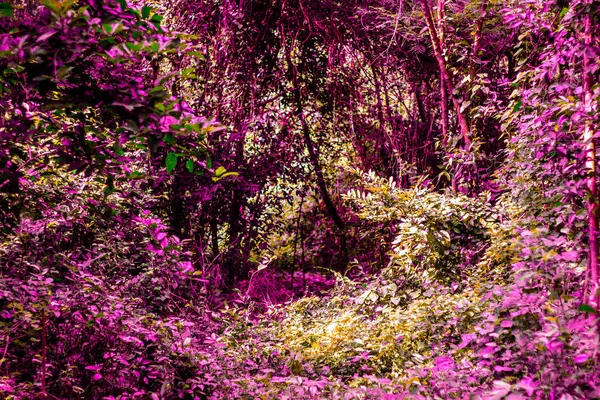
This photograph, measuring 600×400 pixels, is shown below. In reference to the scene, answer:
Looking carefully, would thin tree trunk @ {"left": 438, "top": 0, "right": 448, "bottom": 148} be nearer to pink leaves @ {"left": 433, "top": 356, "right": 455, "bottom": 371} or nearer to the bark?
the bark

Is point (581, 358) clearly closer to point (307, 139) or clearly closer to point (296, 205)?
point (307, 139)

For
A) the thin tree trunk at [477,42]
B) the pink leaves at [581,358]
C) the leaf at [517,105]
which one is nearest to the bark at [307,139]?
the thin tree trunk at [477,42]

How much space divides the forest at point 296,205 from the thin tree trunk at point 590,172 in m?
0.01

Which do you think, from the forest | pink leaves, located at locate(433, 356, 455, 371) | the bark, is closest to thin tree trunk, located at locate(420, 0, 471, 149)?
the forest

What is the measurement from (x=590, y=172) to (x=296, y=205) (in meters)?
5.08

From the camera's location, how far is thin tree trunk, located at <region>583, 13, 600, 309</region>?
237 cm

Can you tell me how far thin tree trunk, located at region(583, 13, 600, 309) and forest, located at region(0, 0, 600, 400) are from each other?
12 millimetres

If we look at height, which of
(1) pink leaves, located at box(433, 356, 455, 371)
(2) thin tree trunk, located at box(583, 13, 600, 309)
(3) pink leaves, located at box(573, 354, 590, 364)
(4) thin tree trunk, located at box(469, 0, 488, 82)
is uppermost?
(4) thin tree trunk, located at box(469, 0, 488, 82)

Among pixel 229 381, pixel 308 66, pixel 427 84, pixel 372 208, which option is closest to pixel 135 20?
pixel 229 381

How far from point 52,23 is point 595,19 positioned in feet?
7.03

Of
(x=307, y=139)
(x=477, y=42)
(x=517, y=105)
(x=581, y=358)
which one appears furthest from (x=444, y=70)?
(x=581, y=358)

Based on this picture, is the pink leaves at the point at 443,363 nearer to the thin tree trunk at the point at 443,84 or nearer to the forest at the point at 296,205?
the forest at the point at 296,205

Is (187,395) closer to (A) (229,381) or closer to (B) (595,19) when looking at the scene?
(A) (229,381)

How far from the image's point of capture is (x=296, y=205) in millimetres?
7363
